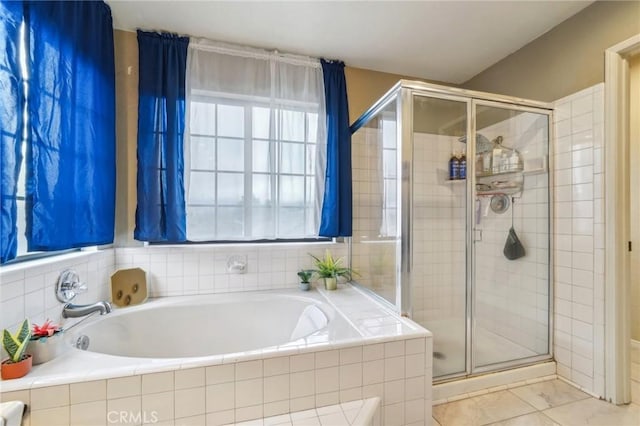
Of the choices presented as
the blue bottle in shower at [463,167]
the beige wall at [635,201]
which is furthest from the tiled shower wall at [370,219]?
the beige wall at [635,201]

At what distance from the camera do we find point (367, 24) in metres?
1.89

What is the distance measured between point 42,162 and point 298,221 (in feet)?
4.98

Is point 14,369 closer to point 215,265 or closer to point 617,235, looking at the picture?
point 215,265

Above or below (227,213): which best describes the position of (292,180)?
above

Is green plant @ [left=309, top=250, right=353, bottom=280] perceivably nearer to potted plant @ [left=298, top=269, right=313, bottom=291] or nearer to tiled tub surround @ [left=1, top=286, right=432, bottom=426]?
potted plant @ [left=298, top=269, right=313, bottom=291]

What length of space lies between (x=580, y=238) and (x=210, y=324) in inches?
101

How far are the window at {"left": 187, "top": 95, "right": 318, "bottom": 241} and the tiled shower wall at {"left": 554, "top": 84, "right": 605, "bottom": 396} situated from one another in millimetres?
1774

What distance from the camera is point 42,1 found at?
1278 millimetres

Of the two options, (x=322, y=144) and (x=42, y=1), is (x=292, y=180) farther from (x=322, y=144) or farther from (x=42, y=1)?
(x=42, y=1)

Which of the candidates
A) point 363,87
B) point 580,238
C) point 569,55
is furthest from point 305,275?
point 569,55

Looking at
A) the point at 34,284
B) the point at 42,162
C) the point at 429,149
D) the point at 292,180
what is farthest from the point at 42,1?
the point at 429,149

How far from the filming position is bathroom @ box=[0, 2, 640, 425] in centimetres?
106

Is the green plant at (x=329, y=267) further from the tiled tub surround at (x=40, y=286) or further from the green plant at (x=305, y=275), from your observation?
the tiled tub surround at (x=40, y=286)

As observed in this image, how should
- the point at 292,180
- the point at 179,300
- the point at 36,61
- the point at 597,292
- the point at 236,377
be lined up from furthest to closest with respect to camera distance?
the point at 292,180 < the point at 179,300 < the point at 597,292 < the point at 36,61 < the point at 236,377
